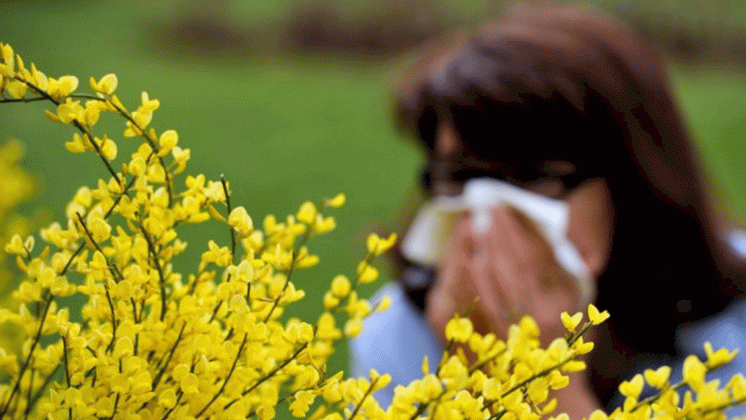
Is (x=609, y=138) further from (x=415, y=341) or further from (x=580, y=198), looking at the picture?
(x=415, y=341)

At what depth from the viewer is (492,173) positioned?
1.13m

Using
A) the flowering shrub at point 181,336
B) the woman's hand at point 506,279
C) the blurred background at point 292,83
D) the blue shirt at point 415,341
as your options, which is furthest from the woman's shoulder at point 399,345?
the blurred background at point 292,83

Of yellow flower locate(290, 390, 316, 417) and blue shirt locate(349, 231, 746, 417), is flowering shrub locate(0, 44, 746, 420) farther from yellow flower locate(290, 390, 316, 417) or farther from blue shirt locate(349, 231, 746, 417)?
blue shirt locate(349, 231, 746, 417)

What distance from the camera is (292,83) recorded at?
17.0 feet

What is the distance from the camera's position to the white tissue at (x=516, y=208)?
1.07 m

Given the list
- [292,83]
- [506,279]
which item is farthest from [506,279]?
[292,83]

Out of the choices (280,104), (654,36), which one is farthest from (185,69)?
(654,36)

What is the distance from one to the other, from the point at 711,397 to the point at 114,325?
0.33 meters

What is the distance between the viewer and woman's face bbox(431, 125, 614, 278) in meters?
1.14

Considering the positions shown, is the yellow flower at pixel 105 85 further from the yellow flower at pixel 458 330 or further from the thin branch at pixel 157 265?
the yellow flower at pixel 458 330

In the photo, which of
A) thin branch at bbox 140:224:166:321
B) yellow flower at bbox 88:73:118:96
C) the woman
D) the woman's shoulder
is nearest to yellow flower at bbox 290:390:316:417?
thin branch at bbox 140:224:166:321

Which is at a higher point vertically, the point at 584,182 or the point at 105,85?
the point at 105,85

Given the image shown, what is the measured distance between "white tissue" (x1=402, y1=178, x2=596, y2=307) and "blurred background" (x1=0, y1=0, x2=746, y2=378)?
1.58 m

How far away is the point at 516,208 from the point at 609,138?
19 centimetres
